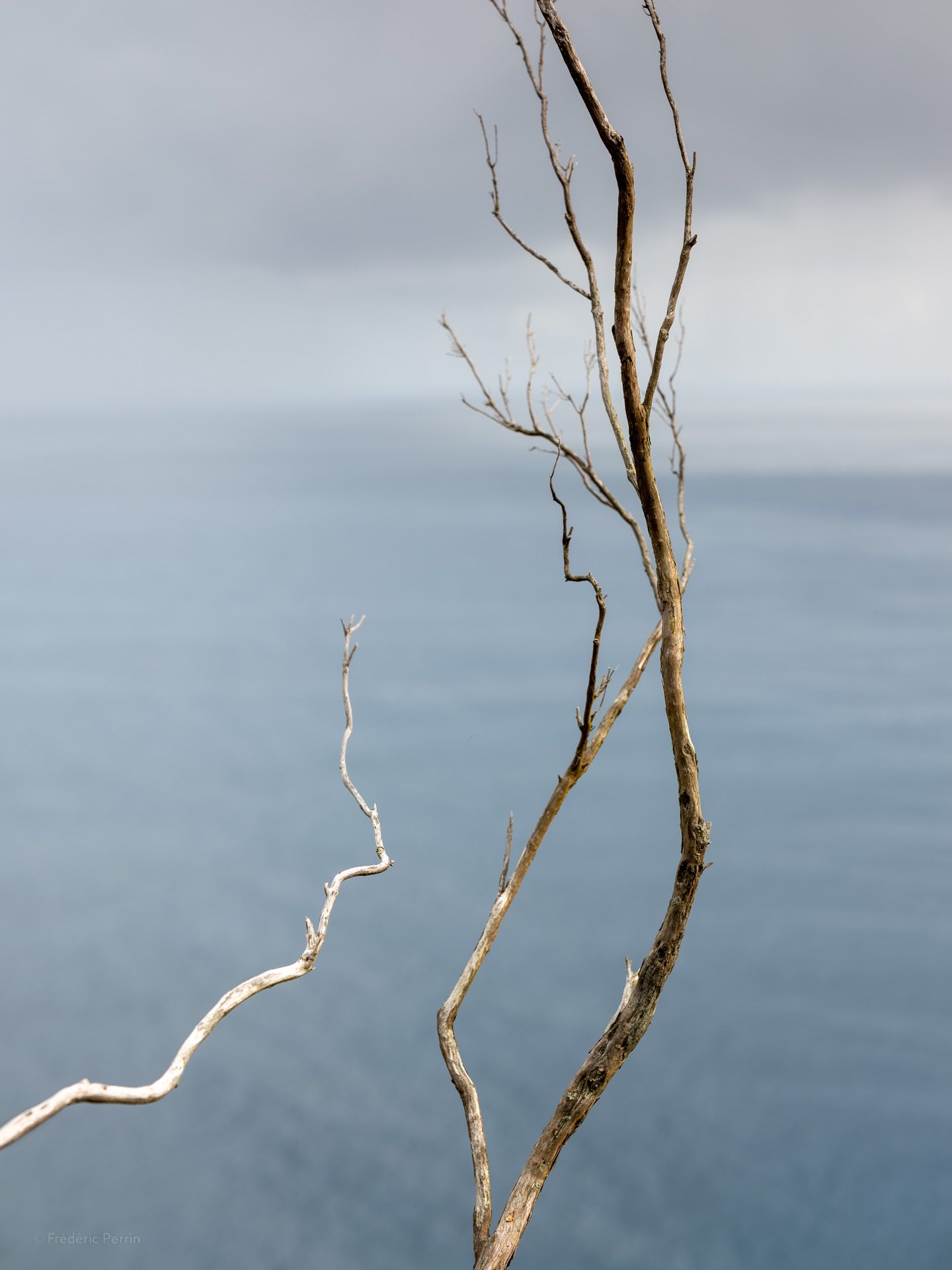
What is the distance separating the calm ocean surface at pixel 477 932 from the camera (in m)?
25.5

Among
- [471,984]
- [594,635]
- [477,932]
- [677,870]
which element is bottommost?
[477,932]

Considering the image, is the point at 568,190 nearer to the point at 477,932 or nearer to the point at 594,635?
the point at 594,635

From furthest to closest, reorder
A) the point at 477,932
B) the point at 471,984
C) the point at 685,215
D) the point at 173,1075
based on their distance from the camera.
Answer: the point at 477,932, the point at 471,984, the point at 685,215, the point at 173,1075

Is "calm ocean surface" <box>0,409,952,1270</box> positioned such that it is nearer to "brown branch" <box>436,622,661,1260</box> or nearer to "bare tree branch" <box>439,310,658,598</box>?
"bare tree branch" <box>439,310,658,598</box>

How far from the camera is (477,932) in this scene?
89.1 feet

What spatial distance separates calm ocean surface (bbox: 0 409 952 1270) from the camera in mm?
25500

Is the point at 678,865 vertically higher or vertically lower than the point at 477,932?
higher

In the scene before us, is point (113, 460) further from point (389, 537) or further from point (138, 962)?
point (138, 962)

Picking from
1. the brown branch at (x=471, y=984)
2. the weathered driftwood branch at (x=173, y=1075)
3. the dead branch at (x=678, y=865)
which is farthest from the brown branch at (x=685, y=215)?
the weathered driftwood branch at (x=173, y=1075)

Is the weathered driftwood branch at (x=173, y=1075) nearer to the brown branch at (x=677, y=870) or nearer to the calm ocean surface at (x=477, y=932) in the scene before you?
the brown branch at (x=677, y=870)

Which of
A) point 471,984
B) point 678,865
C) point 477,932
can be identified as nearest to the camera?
point 678,865

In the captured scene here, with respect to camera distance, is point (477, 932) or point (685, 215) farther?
point (477, 932)

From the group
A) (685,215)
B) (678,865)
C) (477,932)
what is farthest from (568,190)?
(477,932)

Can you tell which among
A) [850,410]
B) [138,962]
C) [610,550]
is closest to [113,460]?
[610,550]
